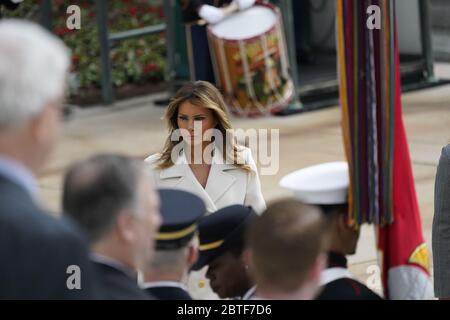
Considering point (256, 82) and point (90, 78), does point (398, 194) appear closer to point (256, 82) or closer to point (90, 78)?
point (256, 82)

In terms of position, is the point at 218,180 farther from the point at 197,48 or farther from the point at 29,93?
the point at 197,48

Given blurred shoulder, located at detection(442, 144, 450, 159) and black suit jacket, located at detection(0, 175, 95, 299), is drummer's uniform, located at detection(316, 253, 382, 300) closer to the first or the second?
blurred shoulder, located at detection(442, 144, 450, 159)

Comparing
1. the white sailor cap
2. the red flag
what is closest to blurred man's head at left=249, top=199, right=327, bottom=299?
the white sailor cap

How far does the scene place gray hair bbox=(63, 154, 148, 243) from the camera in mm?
2896

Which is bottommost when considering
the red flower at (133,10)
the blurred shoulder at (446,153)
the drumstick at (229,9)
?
the red flower at (133,10)

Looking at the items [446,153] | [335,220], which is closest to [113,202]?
[335,220]

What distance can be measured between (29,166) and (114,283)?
634 mm

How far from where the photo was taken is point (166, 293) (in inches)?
142

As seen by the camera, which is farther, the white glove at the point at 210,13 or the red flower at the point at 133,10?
the red flower at the point at 133,10

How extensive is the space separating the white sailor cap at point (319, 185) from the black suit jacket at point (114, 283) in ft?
3.67

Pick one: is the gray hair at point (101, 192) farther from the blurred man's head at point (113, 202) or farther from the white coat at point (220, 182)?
the white coat at point (220, 182)

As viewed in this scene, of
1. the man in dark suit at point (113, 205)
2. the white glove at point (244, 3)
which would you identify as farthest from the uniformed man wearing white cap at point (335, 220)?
the white glove at point (244, 3)

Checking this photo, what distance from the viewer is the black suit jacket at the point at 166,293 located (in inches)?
141
